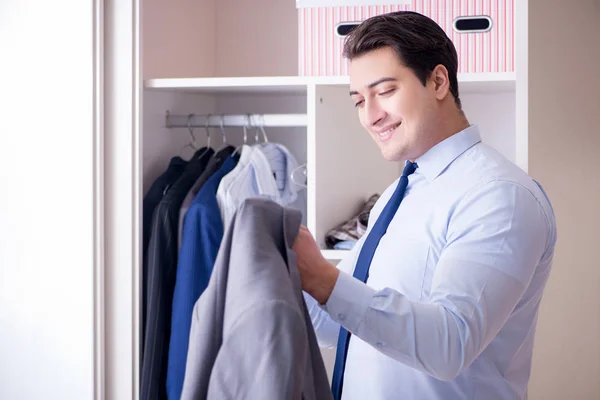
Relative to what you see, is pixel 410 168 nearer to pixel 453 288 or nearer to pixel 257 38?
pixel 453 288

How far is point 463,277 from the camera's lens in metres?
1.12

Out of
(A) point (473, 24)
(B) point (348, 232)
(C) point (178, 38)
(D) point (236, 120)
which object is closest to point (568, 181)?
(A) point (473, 24)

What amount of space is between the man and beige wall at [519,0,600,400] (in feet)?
1.39

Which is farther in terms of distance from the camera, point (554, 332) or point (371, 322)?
point (554, 332)

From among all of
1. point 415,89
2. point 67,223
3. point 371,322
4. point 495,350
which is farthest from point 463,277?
point 67,223

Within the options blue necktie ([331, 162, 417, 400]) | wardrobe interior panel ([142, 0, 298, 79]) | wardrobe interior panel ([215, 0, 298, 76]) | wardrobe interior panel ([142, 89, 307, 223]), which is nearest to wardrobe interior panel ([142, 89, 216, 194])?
wardrobe interior panel ([142, 89, 307, 223])

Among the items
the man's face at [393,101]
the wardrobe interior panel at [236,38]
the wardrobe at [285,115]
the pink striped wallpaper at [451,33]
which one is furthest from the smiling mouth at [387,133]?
the wardrobe interior panel at [236,38]

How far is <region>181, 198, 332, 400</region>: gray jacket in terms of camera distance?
909 millimetres

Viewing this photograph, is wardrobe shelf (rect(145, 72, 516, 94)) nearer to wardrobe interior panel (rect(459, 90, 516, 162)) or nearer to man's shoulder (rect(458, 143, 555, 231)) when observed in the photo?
wardrobe interior panel (rect(459, 90, 516, 162))

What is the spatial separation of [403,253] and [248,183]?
829 millimetres

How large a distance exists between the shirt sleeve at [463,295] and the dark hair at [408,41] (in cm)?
A: 27

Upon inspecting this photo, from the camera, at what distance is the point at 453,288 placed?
1108 mm

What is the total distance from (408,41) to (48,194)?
107 cm

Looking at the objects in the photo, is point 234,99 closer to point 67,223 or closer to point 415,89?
point 67,223
